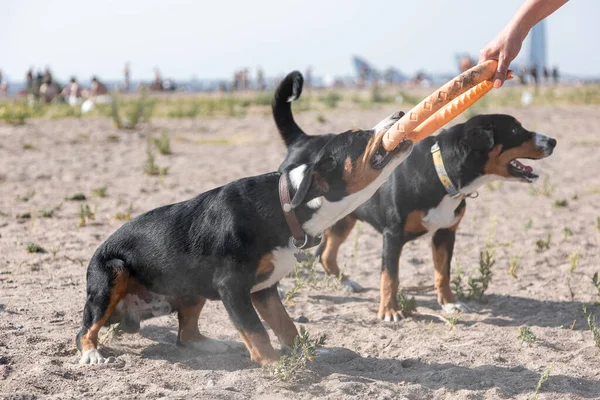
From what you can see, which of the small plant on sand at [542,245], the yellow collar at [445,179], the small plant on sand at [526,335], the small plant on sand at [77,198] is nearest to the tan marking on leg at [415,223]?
the yellow collar at [445,179]

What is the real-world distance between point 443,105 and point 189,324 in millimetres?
2119

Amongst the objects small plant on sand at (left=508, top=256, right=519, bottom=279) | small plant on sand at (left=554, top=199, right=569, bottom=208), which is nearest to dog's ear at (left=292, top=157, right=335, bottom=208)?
small plant on sand at (left=508, top=256, right=519, bottom=279)

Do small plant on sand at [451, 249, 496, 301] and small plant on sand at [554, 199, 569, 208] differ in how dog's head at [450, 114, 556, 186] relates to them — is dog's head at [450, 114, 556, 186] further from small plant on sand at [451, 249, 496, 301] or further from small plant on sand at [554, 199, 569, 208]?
small plant on sand at [554, 199, 569, 208]

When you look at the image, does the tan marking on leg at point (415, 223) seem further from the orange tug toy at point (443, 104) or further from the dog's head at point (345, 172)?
the dog's head at point (345, 172)

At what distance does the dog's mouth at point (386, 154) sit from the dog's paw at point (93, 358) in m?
1.97

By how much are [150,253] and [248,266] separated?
28.3 inches

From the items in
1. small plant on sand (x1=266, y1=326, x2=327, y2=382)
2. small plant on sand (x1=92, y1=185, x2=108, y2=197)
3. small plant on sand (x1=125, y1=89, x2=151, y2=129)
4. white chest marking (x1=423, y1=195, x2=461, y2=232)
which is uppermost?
small plant on sand (x1=125, y1=89, x2=151, y2=129)

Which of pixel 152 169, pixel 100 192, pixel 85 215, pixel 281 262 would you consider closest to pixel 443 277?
pixel 281 262

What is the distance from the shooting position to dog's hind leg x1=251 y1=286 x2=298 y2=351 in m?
4.82

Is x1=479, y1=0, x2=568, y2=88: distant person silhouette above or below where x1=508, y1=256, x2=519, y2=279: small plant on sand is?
above

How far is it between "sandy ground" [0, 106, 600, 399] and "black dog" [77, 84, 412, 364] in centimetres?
26

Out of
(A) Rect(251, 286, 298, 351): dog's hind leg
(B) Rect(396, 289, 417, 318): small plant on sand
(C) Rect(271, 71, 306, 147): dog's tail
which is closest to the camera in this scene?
(A) Rect(251, 286, 298, 351): dog's hind leg

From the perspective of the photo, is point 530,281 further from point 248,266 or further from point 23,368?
point 23,368

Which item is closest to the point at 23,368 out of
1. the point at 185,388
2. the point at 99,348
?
the point at 99,348
